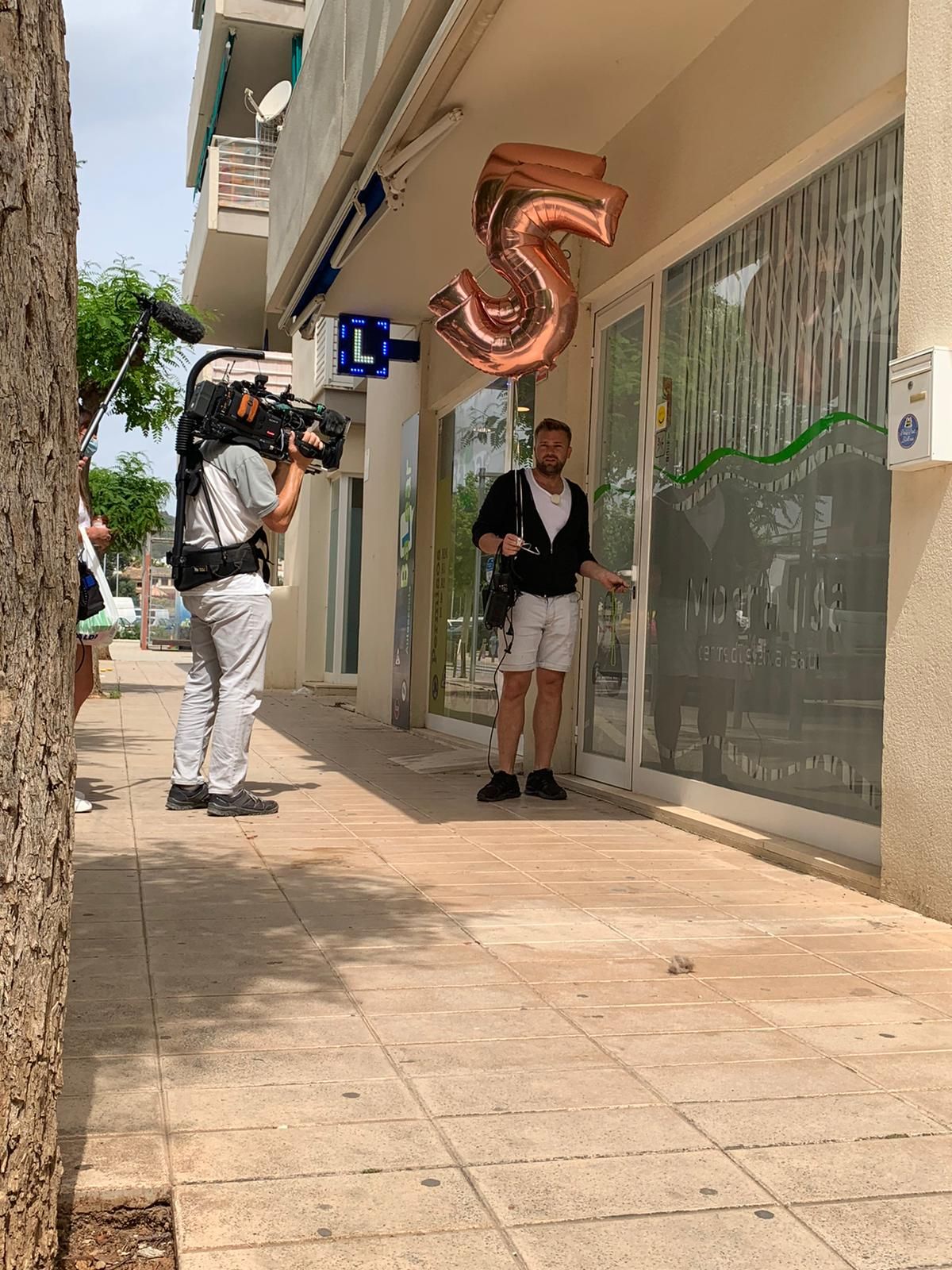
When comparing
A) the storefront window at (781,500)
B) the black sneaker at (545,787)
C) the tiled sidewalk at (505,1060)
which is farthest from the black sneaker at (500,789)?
the tiled sidewalk at (505,1060)

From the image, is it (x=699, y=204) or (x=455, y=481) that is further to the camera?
(x=455, y=481)

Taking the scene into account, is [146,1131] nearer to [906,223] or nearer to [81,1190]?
[81,1190]

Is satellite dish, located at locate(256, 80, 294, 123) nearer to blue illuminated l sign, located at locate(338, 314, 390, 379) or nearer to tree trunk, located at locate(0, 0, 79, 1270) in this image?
blue illuminated l sign, located at locate(338, 314, 390, 379)

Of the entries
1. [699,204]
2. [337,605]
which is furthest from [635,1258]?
[337,605]

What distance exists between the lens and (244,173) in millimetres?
17281

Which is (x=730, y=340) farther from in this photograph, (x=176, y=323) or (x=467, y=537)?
(x=467, y=537)

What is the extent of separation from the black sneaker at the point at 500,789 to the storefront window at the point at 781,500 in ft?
2.53

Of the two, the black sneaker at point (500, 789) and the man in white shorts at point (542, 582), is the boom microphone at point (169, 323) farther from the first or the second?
the black sneaker at point (500, 789)

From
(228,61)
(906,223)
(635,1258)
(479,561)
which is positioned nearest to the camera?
(635,1258)

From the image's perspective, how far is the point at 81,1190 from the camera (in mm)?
2305

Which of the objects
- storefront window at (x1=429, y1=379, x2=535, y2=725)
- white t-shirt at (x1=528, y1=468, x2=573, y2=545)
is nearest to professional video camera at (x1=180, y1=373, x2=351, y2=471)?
white t-shirt at (x1=528, y1=468, x2=573, y2=545)

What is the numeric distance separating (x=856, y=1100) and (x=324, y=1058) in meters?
1.15

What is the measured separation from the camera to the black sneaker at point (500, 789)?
7520mm

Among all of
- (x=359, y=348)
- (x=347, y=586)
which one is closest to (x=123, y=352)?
(x=359, y=348)
